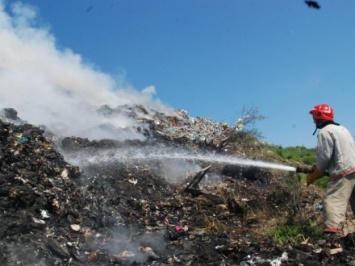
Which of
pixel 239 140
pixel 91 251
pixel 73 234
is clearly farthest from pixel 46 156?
pixel 239 140

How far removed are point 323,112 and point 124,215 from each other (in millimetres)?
3268

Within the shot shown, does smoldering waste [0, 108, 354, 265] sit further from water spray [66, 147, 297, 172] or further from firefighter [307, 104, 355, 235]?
firefighter [307, 104, 355, 235]

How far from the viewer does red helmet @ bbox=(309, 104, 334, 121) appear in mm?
5711

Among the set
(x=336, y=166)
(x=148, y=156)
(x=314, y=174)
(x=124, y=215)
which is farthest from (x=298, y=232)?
(x=148, y=156)

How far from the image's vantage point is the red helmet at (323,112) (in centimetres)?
571

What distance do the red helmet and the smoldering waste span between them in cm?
164

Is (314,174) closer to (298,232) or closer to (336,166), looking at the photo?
(336,166)

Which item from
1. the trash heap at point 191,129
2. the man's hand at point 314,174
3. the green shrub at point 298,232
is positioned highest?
the trash heap at point 191,129

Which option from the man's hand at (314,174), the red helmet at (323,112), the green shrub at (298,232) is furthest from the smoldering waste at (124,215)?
the red helmet at (323,112)

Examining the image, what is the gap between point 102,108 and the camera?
683 inches

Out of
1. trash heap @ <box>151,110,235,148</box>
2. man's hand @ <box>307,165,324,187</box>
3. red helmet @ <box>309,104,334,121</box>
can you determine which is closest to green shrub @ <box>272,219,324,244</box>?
man's hand @ <box>307,165,324,187</box>

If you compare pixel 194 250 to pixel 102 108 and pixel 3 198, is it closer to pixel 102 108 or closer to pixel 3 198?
pixel 3 198

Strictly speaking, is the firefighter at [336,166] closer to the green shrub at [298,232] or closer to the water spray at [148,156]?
the green shrub at [298,232]

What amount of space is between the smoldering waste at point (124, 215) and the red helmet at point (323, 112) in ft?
5.37
